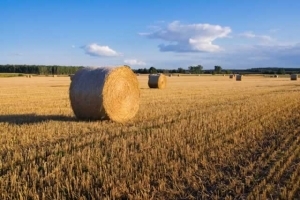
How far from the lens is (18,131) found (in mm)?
8398

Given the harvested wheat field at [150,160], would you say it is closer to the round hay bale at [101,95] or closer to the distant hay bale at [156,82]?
the round hay bale at [101,95]

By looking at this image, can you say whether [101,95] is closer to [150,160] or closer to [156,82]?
[150,160]

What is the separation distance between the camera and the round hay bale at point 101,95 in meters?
10.5

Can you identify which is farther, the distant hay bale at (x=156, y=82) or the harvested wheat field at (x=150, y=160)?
the distant hay bale at (x=156, y=82)

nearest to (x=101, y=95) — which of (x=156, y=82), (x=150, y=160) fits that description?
(x=150, y=160)

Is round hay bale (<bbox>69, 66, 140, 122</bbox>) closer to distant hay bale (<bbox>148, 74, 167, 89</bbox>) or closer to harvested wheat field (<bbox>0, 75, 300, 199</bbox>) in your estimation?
harvested wheat field (<bbox>0, 75, 300, 199</bbox>)

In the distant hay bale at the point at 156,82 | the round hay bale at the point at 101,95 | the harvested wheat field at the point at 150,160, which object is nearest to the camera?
the harvested wheat field at the point at 150,160

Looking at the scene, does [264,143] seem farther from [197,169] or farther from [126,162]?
[126,162]

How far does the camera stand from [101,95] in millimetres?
10469

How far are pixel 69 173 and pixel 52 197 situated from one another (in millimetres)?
734

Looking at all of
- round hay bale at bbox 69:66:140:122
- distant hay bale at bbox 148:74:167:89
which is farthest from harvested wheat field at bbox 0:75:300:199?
distant hay bale at bbox 148:74:167:89

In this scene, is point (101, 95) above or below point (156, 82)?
above

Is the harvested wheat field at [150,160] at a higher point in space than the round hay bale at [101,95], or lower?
lower

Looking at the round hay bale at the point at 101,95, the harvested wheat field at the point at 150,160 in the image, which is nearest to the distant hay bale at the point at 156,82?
the round hay bale at the point at 101,95
